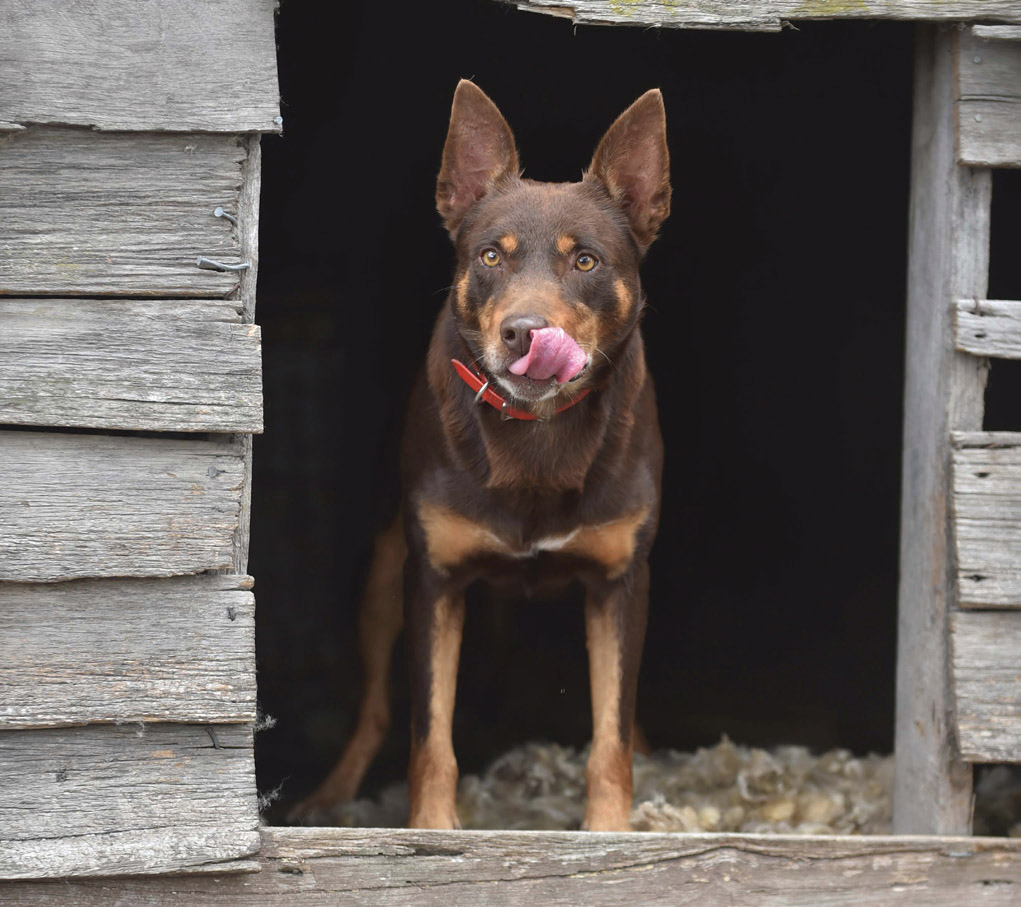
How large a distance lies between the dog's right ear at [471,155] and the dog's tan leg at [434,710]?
1.14 m

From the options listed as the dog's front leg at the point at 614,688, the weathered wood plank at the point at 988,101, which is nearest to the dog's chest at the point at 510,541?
the dog's front leg at the point at 614,688

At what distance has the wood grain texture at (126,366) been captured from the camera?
2.83 metres

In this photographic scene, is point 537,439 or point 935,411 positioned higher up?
point 935,411

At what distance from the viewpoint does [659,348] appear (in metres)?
5.59

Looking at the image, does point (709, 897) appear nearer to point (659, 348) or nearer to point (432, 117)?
point (659, 348)

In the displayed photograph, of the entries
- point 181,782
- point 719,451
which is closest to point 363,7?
point 719,451

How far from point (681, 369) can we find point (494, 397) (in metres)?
2.44

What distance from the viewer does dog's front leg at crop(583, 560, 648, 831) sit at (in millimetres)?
3527

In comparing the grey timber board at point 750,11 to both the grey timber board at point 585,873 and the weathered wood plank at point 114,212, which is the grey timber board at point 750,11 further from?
the grey timber board at point 585,873

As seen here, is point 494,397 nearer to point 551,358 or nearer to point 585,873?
point 551,358

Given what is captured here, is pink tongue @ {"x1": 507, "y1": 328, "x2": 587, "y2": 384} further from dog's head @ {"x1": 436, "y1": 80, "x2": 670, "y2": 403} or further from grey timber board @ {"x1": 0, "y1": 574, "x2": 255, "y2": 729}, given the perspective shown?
grey timber board @ {"x1": 0, "y1": 574, "x2": 255, "y2": 729}

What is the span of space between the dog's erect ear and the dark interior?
1948 mm

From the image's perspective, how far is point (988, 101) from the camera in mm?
3148

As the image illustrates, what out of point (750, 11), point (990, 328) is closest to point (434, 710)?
point (990, 328)
